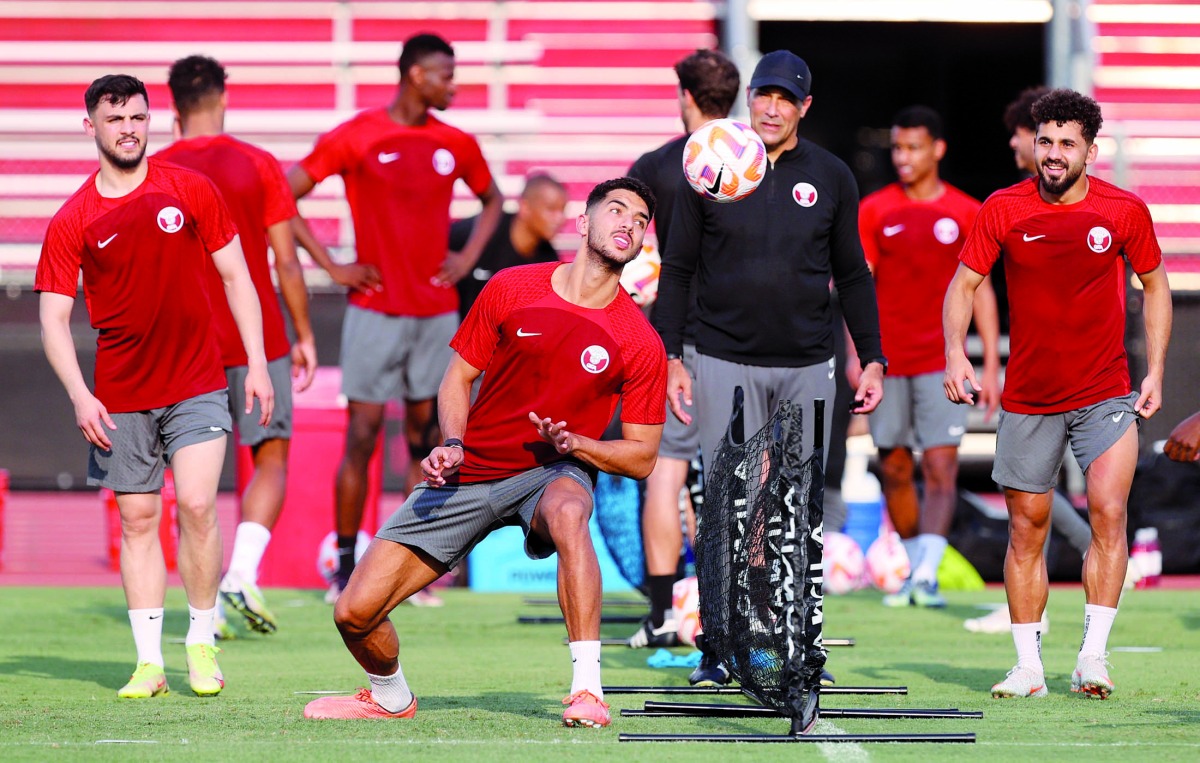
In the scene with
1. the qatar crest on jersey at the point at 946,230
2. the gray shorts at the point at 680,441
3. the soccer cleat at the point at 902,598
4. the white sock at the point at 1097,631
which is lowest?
the soccer cleat at the point at 902,598

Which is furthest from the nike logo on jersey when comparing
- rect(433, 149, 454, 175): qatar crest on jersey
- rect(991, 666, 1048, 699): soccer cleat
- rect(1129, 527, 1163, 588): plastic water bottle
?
rect(1129, 527, 1163, 588): plastic water bottle

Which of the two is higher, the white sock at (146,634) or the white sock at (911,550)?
the white sock at (146,634)

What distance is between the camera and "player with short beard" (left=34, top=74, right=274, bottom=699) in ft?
21.0

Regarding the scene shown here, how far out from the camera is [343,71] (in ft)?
51.3

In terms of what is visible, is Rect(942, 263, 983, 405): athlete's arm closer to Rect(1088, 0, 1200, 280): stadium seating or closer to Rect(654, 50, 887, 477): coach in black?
Rect(654, 50, 887, 477): coach in black

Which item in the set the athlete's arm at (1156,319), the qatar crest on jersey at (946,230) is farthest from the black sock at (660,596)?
the qatar crest on jersey at (946,230)

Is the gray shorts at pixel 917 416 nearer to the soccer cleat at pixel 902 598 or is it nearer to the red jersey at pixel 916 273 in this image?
the red jersey at pixel 916 273

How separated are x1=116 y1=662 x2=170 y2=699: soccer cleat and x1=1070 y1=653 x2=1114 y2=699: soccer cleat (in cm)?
347

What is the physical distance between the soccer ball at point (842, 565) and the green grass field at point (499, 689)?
0.50 meters

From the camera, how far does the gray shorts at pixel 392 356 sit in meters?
9.57

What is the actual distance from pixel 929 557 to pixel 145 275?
510 cm

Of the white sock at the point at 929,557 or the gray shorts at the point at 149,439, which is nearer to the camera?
the gray shorts at the point at 149,439

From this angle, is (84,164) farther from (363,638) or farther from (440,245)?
(363,638)

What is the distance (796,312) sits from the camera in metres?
6.78
